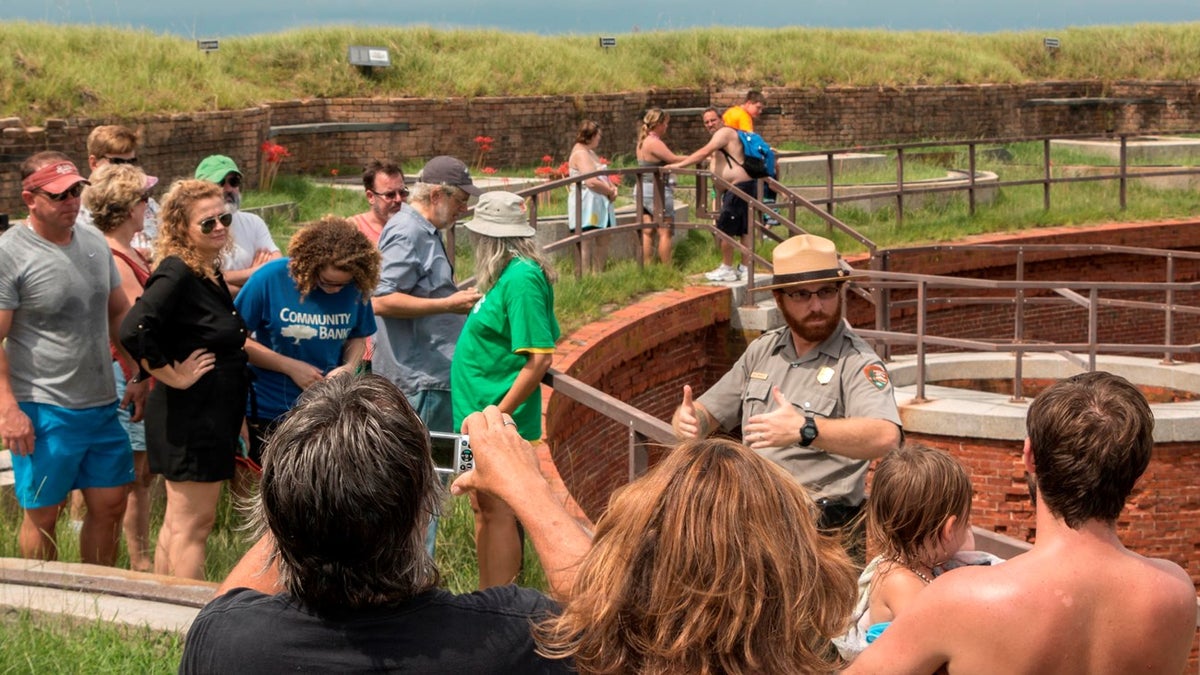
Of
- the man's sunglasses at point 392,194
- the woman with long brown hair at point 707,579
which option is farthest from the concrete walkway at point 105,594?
→ the man's sunglasses at point 392,194

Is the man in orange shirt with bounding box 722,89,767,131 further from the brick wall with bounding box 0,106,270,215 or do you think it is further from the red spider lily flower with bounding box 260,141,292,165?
the brick wall with bounding box 0,106,270,215

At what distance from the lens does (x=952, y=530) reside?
11.9 feet

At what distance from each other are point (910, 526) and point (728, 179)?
31.5ft

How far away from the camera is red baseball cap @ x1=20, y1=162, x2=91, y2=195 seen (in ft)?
15.8

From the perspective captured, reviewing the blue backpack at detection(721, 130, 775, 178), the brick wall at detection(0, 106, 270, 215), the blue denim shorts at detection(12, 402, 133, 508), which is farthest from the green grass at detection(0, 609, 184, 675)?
the brick wall at detection(0, 106, 270, 215)

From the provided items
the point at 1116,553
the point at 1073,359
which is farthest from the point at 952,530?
the point at 1073,359

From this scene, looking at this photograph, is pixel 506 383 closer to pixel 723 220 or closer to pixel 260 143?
pixel 723 220

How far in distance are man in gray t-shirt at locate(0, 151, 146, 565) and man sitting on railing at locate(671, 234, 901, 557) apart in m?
2.13

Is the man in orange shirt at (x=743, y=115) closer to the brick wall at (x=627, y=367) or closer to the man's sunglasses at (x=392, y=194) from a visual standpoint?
the brick wall at (x=627, y=367)

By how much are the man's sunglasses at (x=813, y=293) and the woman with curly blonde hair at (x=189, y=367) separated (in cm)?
191

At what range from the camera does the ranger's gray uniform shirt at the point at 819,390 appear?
4.25 m

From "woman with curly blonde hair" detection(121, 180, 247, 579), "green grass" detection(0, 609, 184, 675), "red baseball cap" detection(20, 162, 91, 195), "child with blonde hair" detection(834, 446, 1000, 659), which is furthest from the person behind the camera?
"red baseball cap" detection(20, 162, 91, 195)

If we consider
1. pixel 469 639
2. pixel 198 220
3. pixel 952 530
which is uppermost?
pixel 198 220

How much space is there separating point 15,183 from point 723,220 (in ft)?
23.5
